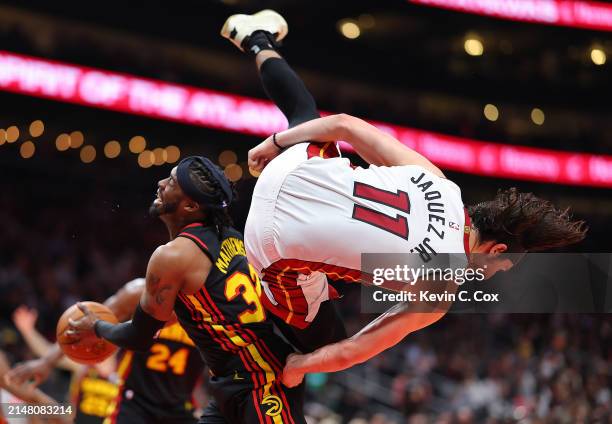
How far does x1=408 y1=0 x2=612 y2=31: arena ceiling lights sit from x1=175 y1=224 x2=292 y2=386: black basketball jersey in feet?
52.3

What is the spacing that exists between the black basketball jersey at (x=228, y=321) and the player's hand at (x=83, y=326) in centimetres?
57

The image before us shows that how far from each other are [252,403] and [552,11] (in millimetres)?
17027

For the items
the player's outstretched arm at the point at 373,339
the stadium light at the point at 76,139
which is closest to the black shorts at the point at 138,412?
the player's outstretched arm at the point at 373,339

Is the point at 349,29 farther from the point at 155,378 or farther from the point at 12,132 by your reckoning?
the point at 155,378

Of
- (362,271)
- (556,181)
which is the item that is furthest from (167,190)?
(556,181)

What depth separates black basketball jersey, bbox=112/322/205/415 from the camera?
19.4ft

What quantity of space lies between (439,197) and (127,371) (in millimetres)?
3110

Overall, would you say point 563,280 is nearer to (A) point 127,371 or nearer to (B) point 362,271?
(B) point 362,271

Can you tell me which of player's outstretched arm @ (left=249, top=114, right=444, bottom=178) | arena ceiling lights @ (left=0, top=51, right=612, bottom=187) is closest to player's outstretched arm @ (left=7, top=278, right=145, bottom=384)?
player's outstretched arm @ (left=249, top=114, right=444, bottom=178)

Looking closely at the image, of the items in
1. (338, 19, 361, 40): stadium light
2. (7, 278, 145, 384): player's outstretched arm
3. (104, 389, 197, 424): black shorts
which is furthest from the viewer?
(338, 19, 361, 40): stadium light

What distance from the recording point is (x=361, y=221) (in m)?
3.65

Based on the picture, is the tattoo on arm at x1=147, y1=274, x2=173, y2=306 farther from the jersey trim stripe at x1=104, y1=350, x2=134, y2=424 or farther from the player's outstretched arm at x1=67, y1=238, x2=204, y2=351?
the jersey trim stripe at x1=104, y1=350, x2=134, y2=424

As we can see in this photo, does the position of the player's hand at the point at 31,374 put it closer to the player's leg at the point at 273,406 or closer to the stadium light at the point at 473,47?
the player's leg at the point at 273,406

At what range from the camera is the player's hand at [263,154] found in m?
4.15
